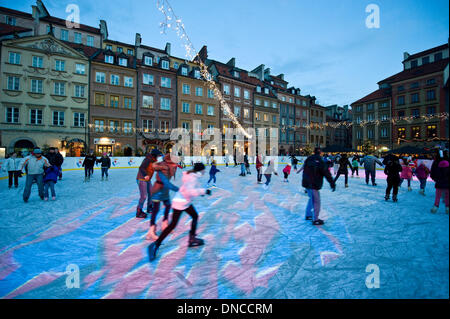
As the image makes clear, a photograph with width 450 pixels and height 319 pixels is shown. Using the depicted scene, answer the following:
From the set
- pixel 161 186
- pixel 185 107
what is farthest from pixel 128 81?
pixel 161 186

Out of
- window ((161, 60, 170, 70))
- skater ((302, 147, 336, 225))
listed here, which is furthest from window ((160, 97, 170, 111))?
skater ((302, 147, 336, 225))

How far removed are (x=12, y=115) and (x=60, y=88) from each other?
557 cm

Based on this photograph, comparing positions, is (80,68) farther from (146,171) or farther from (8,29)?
(146,171)

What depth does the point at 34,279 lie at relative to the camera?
2707 millimetres

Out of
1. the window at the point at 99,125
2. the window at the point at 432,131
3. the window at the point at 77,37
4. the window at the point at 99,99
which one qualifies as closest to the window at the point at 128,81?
the window at the point at 99,99

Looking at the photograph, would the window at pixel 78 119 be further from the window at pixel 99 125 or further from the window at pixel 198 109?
the window at pixel 198 109

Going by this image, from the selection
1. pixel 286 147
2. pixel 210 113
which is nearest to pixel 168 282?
pixel 210 113

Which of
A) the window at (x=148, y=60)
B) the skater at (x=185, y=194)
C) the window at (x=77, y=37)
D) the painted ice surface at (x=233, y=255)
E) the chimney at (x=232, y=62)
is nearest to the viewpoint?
the painted ice surface at (x=233, y=255)

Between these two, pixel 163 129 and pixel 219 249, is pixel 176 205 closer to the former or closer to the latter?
pixel 219 249

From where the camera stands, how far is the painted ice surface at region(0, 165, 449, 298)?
2.39 m

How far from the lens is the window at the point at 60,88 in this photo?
24.4 meters

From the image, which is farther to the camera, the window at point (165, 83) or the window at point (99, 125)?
the window at point (165, 83)

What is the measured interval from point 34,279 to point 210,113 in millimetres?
32056

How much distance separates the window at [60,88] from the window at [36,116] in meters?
2.96
